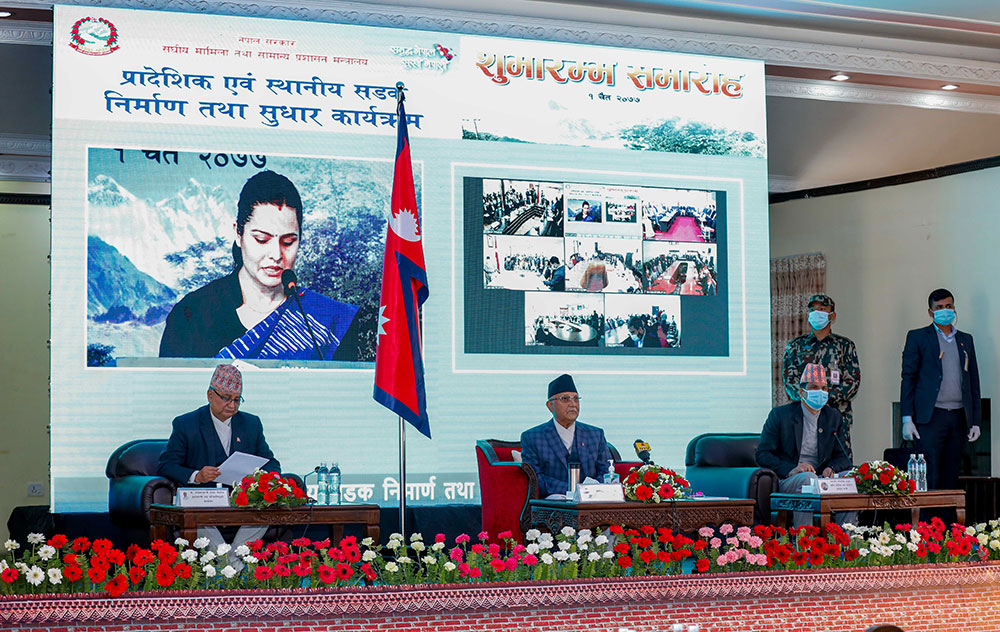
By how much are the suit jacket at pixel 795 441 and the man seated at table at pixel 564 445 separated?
1.13 m

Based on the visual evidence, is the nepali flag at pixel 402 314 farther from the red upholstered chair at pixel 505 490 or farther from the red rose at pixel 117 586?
the red rose at pixel 117 586

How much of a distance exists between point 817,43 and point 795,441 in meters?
3.32

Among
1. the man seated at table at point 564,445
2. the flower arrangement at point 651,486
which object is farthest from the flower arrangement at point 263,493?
the flower arrangement at point 651,486

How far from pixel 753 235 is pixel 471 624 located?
4457 millimetres

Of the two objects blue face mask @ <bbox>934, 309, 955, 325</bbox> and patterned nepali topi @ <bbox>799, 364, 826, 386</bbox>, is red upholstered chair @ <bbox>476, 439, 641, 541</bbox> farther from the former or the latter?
blue face mask @ <bbox>934, 309, 955, 325</bbox>

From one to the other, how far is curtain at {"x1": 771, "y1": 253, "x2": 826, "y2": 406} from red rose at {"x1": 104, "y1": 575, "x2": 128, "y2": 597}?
7.72m

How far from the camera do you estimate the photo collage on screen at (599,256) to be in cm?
782

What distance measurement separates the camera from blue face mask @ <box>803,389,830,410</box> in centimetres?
687

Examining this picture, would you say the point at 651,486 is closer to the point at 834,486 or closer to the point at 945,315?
the point at 834,486

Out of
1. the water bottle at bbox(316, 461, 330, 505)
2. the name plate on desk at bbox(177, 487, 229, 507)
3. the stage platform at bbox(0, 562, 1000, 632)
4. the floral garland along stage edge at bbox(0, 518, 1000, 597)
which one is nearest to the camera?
the stage platform at bbox(0, 562, 1000, 632)

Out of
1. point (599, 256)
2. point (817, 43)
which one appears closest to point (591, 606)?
point (599, 256)

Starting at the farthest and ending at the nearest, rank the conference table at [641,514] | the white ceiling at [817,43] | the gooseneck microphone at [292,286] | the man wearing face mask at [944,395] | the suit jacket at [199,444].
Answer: the man wearing face mask at [944,395]
the white ceiling at [817,43]
the gooseneck microphone at [292,286]
the suit jacket at [199,444]
the conference table at [641,514]

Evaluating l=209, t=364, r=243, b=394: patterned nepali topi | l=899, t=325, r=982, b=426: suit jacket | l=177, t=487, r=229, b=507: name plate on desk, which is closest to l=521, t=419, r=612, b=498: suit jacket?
l=209, t=364, r=243, b=394: patterned nepali topi

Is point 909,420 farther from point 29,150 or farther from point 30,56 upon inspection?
point 29,150
